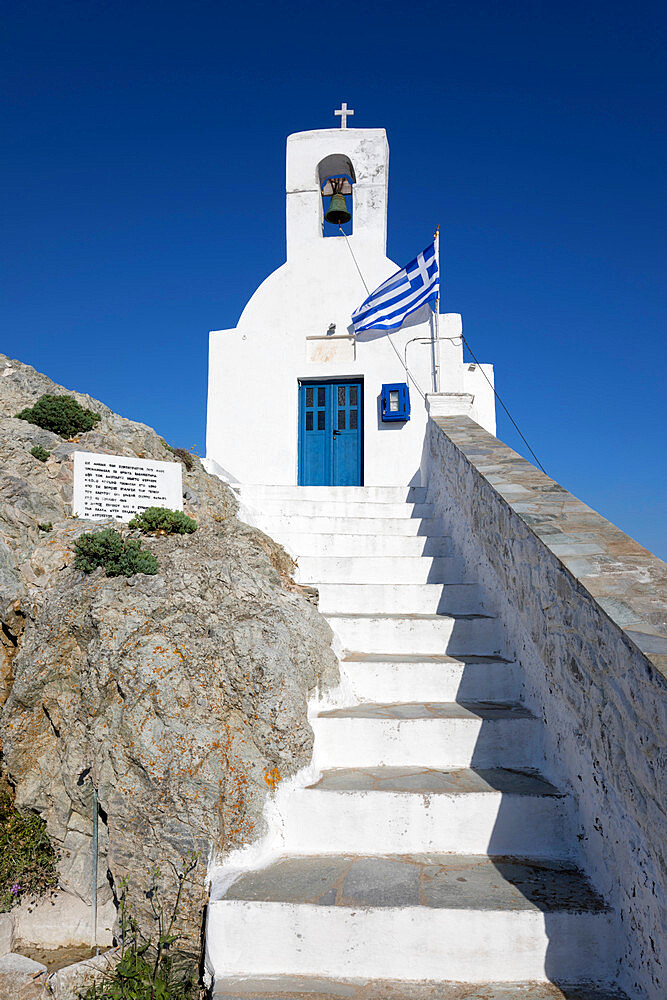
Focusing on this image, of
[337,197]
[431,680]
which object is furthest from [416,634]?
[337,197]

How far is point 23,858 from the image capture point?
3.90 m

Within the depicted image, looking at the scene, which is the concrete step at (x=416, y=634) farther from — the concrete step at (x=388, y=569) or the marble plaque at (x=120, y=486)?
the marble plaque at (x=120, y=486)

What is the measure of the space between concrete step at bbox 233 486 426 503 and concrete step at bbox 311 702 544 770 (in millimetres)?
4358

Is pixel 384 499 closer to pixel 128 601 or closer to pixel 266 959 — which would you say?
pixel 128 601

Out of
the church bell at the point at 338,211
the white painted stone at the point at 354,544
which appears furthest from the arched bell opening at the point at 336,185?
the white painted stone at the point at 354,544

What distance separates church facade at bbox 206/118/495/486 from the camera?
10539 millimetres

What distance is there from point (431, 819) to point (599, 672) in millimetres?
1349

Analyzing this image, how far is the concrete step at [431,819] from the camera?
3607 millimetres

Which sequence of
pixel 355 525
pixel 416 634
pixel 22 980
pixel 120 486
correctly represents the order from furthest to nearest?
pixel 355 525, pixel 120 486, pixel 416 634, pixel 22 980

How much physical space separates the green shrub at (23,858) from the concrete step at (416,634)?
2422 mm

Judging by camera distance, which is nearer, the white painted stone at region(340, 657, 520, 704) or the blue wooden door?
the white painted stone at region(340, 657, 520, 704)

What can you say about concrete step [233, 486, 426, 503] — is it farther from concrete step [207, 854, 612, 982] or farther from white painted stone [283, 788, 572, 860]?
concrete step [207, 854, 612, 982]

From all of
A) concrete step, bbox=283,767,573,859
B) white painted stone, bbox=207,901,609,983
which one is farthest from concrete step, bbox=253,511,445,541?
white painted stone, bbox=207,901,609,983

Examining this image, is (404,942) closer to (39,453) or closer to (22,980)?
(22,980)
